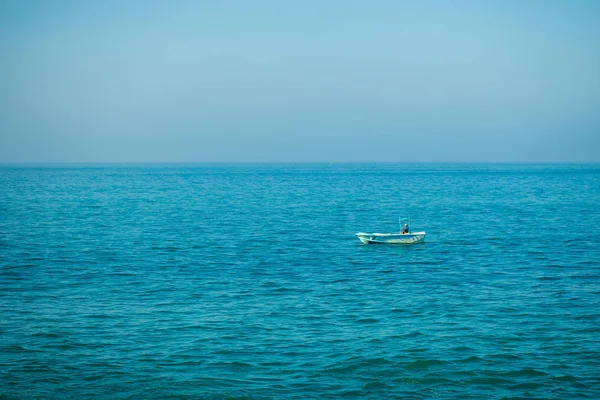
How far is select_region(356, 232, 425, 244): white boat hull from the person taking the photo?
48625mm

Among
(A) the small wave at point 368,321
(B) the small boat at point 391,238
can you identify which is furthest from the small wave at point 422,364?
(B) the small boat at point 391,238

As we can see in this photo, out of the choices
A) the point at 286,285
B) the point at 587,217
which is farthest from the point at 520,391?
the point at 587,217

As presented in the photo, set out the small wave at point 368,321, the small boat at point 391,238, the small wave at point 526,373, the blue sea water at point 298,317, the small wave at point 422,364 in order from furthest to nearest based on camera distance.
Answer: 1. the small boat at point 391,238
2. the small wave at point 368,321
3. the small wave at point 422,364
4. the small wave at point 526,373
5. the blue sea water at point 298,317

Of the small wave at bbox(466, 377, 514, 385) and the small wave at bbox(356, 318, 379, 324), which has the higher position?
the small wave at bbox(356, 318, 379, 324)

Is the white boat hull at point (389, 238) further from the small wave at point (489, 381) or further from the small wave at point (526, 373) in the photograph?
the small wave at point (489, 381)

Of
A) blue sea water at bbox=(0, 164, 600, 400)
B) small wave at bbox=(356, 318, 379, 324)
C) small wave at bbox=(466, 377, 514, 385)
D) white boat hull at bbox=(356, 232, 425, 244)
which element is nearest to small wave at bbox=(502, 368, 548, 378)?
blue sea water at bbox=(0, 164, 600, 400)

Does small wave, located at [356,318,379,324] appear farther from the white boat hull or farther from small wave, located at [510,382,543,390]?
the white boat hull

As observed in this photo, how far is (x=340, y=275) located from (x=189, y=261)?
11.4m

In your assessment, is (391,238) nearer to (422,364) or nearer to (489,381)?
(422,364)

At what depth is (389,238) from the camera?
4897cm

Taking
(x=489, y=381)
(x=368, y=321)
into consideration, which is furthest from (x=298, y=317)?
(x=489, y=381)

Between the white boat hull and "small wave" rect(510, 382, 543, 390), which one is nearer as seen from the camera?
"small wave" rect(510, 382, 543, 390)

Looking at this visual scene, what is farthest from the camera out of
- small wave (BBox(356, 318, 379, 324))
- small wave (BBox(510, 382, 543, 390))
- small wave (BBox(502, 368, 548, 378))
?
small wave (BBox(356, 318, 379, 324))

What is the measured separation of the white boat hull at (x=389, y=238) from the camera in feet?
160
